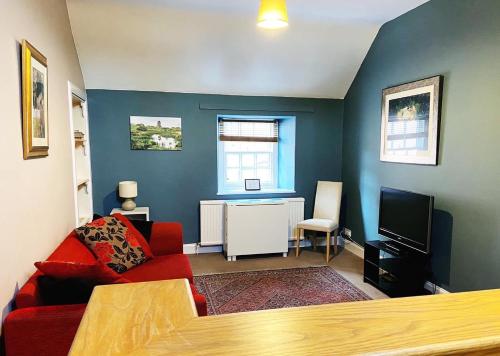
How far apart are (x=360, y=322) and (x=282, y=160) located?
4455 millimetres

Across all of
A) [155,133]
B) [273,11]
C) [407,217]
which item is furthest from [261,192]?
[273,11]

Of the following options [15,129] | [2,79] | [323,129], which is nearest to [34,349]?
[15,129]

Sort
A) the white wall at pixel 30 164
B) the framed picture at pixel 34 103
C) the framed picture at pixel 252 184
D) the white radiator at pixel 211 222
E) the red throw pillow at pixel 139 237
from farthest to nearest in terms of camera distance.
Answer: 1. the framed picture at pixel 252 184
2. the white radiator at pixel 211 222
3. the red throw pillow at pixel 139 237
4. the framed picture at pixel 34 103
5. the white wall at pixel 30 164

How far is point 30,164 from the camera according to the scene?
204 cm

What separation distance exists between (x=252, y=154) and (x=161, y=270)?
2.76 m

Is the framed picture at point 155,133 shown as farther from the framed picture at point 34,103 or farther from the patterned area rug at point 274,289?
the framed picture at point 34,103

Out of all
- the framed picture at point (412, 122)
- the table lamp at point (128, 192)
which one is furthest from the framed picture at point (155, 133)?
the framed picture at point (412, 122)

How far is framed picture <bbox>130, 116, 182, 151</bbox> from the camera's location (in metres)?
4.35

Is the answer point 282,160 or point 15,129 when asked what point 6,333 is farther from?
point 282,160

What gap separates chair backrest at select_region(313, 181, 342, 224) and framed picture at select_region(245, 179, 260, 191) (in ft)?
2.76

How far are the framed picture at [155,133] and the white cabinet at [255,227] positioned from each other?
1072 mm

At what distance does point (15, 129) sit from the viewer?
72.5 inches

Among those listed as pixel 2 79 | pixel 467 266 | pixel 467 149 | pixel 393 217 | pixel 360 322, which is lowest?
pixel 467 266

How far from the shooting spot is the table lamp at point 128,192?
4113 mm
